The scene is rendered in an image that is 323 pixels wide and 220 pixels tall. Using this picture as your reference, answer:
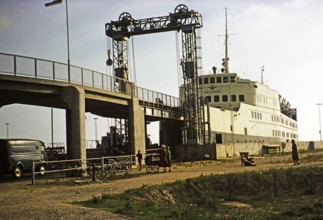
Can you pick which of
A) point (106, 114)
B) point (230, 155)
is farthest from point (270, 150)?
point (106, 114)

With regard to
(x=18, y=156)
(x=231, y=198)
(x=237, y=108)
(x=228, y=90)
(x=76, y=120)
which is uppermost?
(x=228, y=90)

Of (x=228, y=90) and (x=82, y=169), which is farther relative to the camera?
(x=228, y=90)

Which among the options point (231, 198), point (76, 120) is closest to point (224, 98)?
point (76, 120)

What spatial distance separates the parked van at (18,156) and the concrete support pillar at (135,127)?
26.9 ft

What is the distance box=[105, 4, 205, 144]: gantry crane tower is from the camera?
145 feet

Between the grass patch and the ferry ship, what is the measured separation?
2625 cm

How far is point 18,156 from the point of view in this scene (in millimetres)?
28625

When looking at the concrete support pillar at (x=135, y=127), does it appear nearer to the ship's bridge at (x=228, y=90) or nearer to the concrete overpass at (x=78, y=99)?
the concrete overpass at (x=78, y=99)

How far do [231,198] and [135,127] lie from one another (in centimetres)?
1786

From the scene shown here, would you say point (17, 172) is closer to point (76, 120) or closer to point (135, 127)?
point (76, 120)

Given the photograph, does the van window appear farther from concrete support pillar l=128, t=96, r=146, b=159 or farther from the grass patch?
the grass patch

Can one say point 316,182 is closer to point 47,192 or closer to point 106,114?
point 47,192

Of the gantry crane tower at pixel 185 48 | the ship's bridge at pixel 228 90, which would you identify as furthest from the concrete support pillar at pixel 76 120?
the ship's bridge at pixel 228 90

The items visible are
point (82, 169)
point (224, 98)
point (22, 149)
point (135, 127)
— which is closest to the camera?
point (82, 169)
